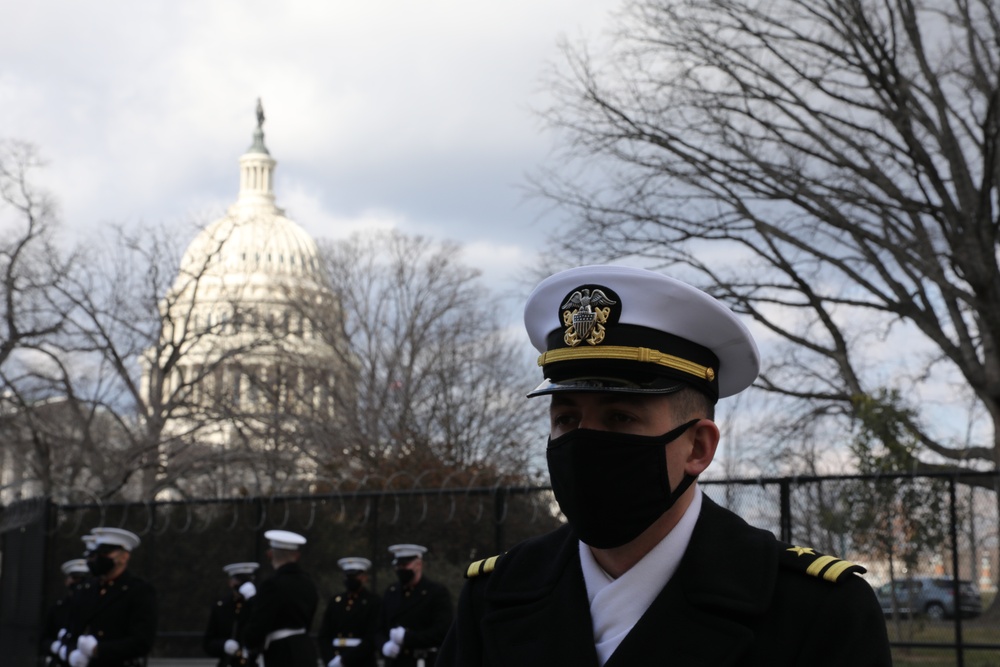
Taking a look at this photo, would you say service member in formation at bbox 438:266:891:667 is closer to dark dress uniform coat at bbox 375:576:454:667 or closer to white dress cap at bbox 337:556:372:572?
dark dress uniform coat at bbox 375:576:454:667

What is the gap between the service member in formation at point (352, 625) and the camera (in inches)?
484

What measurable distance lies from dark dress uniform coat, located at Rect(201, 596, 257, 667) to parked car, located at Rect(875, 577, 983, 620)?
5.76 m

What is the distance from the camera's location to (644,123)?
17.9m

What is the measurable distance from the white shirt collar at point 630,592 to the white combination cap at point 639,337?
30 cm

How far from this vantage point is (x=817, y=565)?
7.99 ft

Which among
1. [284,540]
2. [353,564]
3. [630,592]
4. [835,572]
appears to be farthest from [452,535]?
[835,572]

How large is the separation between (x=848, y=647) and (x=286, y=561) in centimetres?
991

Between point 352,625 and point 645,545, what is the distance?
410 inches

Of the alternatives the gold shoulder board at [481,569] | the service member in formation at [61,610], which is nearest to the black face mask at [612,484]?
the gold shoulder board at [481,569]

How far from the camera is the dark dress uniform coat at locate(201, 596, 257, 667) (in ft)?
40.1

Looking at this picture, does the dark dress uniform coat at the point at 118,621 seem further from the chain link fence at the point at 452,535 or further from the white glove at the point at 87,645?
the chain link fence at the point at 452,535

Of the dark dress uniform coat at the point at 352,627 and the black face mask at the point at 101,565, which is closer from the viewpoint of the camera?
A: the black face mask at the point at 101,565

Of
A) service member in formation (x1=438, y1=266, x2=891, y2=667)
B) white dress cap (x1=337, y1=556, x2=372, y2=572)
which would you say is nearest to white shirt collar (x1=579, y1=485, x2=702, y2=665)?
service member in formation (x1=438, y1=266, x2=891, y2=667)

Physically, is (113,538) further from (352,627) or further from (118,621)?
(352,627)
